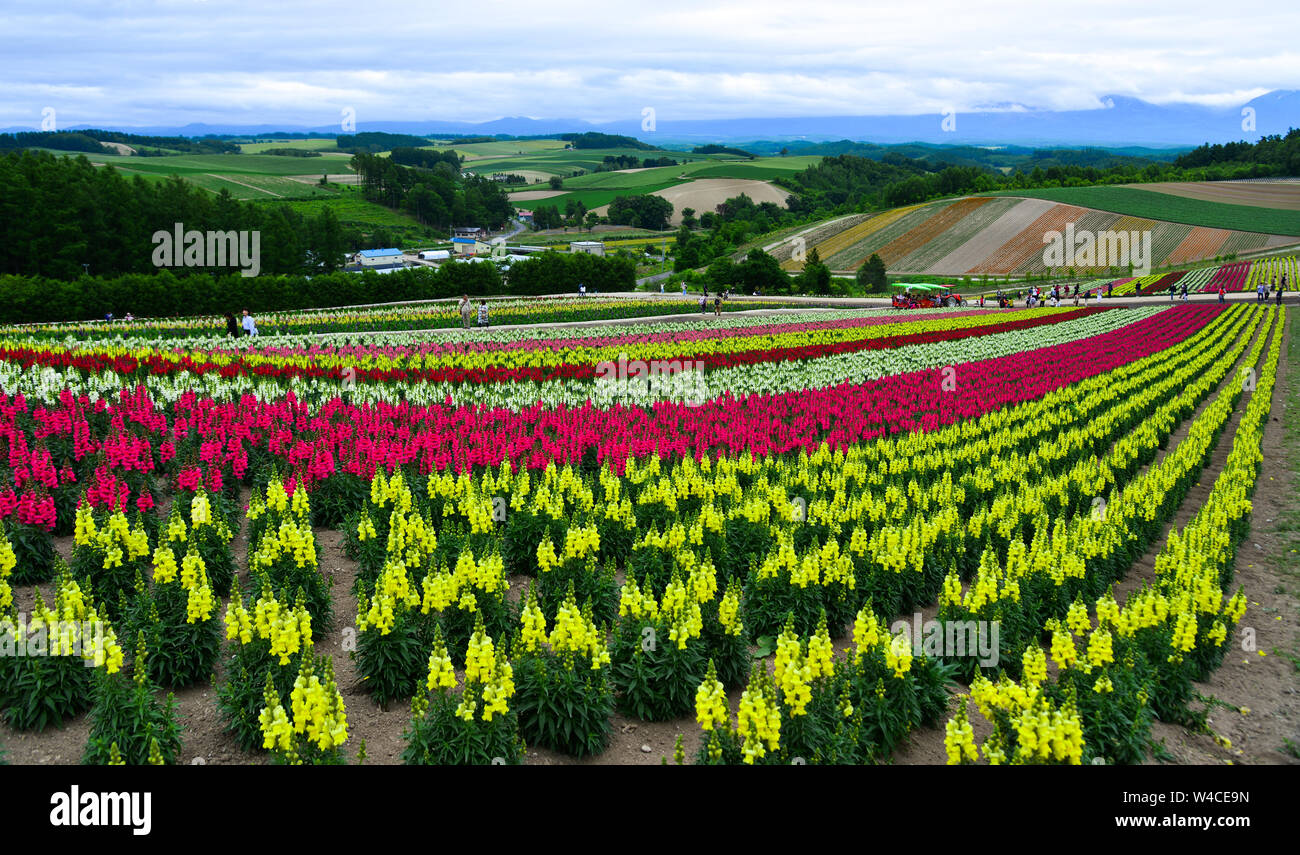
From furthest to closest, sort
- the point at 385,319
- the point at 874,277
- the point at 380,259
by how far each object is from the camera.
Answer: the point at 380,259
the point at 874,277
the point at 385,319

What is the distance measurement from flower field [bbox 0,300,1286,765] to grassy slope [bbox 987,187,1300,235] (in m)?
97.4

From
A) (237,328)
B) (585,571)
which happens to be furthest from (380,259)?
(585,571)

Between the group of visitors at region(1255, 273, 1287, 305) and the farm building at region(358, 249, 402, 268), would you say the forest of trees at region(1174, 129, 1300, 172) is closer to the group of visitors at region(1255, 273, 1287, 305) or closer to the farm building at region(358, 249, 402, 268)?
the group of visitors at region(1255, 273, 1287, 305)

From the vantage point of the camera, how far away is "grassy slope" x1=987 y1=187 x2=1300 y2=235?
9812cm

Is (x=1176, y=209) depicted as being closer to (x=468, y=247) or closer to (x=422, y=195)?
(x=468, y=247)

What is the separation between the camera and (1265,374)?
2998cm

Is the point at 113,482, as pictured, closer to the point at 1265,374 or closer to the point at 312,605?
the point at 312,605

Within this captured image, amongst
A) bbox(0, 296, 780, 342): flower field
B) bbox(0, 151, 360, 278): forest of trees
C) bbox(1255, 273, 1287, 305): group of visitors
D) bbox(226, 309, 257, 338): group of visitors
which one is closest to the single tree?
bbox(0, 296, 780, 342): flower field

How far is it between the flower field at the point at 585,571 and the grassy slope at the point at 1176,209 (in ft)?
320

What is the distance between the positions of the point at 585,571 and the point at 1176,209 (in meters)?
124

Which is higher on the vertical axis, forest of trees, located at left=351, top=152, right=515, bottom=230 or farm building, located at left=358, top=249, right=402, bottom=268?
forest of trees, located at left=351, top=152, right=515, bottom=230

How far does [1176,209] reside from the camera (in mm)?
108000

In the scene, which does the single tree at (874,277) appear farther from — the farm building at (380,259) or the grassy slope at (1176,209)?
the farm building at (380,259)

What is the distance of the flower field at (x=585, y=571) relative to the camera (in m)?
6.84
